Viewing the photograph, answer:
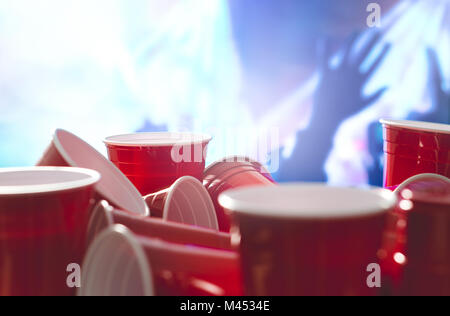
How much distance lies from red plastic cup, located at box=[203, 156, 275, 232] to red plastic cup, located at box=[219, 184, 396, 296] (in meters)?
0.88

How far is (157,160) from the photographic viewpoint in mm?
1705

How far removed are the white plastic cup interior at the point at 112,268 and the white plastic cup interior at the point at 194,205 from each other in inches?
20.8

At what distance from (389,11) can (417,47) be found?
1.26ft

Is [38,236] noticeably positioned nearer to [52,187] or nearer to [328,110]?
[52,187]

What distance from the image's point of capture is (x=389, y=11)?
13.2ft

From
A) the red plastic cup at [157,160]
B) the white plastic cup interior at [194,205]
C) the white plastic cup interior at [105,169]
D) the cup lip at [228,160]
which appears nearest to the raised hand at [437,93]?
the cup lip at [228,160]

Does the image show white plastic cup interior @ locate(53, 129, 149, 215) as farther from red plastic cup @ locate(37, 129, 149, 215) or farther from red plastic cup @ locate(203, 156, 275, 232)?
red plastic cup @ locate(203, 156, 275, 232)

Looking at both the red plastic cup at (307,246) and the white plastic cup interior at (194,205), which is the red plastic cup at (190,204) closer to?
the white plastic cup interior at (194,205)

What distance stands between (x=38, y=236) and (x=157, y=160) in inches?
29.4

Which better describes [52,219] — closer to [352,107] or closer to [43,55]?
[43,55]

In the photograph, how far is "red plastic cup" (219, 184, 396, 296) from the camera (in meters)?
0.75

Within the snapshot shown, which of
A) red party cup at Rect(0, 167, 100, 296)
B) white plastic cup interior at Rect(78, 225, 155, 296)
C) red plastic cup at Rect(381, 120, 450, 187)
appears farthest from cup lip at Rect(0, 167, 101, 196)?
red plastic cup at Rect(381, 120, 450, 187)

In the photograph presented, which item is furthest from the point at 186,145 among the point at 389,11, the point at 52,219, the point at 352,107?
the point at 389,11

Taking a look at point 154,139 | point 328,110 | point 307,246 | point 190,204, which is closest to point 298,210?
point 307,246
